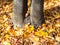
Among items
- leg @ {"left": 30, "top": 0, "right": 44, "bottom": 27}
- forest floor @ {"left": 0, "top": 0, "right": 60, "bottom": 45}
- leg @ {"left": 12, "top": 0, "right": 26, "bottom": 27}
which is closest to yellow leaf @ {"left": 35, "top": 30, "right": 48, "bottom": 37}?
forest floor @ {"left": 0, "top": 0, "right": 60, "bottom": 45}

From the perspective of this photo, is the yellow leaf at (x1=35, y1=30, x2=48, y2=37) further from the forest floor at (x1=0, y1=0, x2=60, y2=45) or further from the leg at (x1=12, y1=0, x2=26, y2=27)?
the leg at (x1=12, y1=0, x2=26, y2=27)

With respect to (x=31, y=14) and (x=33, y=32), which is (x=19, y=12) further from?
(x=33, y=32)

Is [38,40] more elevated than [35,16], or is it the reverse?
[35,16]

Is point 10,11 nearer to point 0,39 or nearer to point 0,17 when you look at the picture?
point 0,17

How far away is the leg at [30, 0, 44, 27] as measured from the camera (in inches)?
202

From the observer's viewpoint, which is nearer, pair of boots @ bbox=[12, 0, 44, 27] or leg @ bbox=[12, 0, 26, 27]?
pair of boots @ bbox=[12, 0, 44, 27]

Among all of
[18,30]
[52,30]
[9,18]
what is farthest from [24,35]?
[9,18]

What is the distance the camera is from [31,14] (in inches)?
209

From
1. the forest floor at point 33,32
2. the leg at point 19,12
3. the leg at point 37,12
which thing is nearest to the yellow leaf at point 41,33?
the forest floor at point 33,32

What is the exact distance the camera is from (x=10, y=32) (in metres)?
5.27

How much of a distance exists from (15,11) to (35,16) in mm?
669

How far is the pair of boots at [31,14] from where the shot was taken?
5.16m

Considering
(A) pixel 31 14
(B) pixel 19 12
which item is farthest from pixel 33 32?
(B) pixel 19 12

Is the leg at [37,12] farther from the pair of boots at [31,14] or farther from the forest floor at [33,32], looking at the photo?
the forest floor at [33,32]
